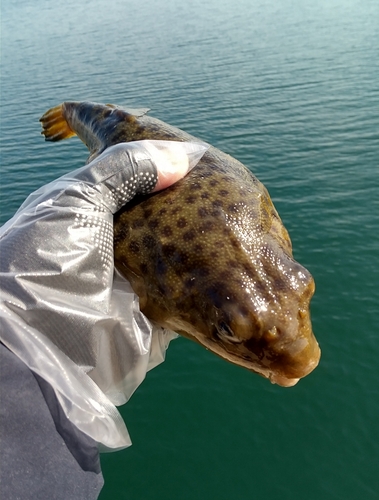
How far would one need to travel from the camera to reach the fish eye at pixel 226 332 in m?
2.45

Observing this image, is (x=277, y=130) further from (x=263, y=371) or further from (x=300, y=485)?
(x=263, y=371)

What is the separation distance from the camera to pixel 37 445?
5.65 feet

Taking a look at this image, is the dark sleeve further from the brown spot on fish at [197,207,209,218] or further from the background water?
the background water

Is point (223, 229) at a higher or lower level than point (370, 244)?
higher

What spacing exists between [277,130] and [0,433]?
15627 millimetres

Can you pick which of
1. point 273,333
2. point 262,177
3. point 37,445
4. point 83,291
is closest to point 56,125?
point 83,291

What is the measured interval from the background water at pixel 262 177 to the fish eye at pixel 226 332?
465 centimetres

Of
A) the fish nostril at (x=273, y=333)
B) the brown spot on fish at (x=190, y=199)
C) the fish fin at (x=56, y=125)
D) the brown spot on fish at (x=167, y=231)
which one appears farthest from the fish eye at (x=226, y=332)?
the fish fin at (x=56, y=125)

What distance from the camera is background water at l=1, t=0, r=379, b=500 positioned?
662cm

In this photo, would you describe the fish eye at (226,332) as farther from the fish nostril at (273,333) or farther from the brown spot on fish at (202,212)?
the brown spot on fish at (202,212)

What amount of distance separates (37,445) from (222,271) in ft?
4.01

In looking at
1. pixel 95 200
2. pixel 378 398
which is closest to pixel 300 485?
pixel 378 398

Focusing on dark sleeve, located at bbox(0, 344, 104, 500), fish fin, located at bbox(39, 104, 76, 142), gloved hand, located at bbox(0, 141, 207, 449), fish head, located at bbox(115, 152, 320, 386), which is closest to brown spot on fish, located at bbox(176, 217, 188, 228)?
fish head, located at bbox(115, 152, 320, 386)

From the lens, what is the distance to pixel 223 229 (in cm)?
267
